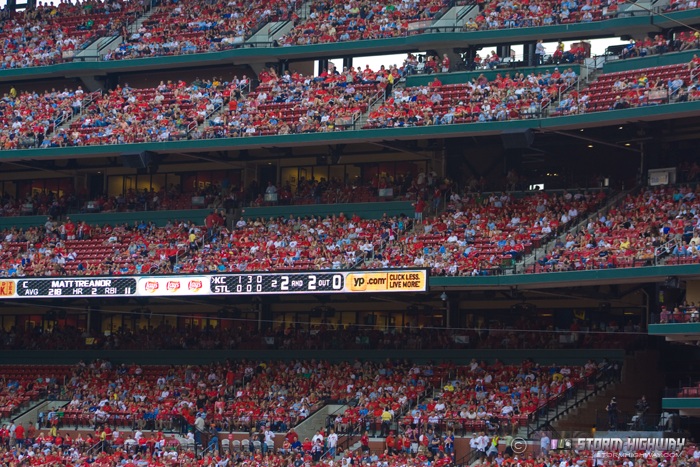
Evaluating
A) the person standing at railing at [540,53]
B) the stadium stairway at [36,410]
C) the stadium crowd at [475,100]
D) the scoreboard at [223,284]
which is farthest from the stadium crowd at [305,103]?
the stadium stairway at [36,410]

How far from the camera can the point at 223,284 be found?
43562mm

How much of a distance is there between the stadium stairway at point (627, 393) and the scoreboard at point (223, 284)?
5.53 meters

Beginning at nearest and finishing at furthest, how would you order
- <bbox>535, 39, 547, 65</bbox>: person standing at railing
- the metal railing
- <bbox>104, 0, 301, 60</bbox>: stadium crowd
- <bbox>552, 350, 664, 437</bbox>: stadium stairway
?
the metal railing → <bbox>552, 350, 664, 437</bbox>: stadium stairway → <bbox>535, 39, 547, 65</bbox>: person standing at railing → <bbox>104, 0, 301, 60</bbox>: stadium crowd

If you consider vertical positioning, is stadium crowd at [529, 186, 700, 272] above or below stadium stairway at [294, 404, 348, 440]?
above

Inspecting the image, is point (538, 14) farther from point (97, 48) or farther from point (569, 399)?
point (97, 48)

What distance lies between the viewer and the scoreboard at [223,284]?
41.3 m

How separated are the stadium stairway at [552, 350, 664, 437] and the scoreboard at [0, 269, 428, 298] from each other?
5.53m

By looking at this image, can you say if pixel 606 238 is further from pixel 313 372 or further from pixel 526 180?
pixel 313 372

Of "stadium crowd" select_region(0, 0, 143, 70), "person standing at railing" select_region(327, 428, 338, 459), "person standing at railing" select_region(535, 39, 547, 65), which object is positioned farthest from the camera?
"stadium crowd" select_region(0, 0, 143, 70)

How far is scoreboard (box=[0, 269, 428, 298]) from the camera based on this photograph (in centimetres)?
4134

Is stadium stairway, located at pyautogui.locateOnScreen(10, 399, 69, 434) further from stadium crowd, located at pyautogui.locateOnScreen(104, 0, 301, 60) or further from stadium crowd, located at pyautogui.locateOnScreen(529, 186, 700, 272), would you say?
stadium crowd, located at pyautogui.locateOnScreen(529, 186, 700, 272)

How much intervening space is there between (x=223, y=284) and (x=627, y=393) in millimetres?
12341

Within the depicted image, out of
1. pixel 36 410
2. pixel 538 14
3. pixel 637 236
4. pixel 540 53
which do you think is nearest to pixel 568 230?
pixel 637 236

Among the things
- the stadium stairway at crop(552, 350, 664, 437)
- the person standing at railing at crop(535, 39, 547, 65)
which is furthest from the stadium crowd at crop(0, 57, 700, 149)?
the stadium stairway at crop(552, 350, 664, 437)
